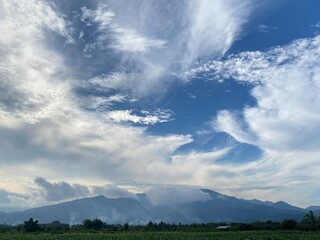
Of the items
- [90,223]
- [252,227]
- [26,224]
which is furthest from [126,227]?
[252,227]

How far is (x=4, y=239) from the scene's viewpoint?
65875 millimetres

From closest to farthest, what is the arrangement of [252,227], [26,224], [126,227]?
[252,227] < [26,224] < [126,227]

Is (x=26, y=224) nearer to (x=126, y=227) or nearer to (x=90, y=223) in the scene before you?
(x=90, y=223)

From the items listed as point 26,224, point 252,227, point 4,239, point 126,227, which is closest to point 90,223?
point 126,227

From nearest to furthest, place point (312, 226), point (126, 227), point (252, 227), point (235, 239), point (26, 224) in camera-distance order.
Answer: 1. point (235, 239)
2. point (312, 226)
3. point (252, 227)
4. point (26, 224)
5. point (126, 227)

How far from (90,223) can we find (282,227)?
6961 centimetres

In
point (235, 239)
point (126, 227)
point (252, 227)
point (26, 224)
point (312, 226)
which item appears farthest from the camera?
point (126, 227)

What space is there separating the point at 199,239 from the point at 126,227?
2944 inches

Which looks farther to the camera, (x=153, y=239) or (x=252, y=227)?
(x=252, y=227)

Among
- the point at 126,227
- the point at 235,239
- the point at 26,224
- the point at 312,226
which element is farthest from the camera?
the point at 126,227

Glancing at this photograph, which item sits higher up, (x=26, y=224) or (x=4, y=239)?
A: (x=26, y=224)

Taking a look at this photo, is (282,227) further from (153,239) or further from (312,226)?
(153,239)

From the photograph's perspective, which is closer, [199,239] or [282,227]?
[199,239]

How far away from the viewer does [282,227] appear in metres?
105
